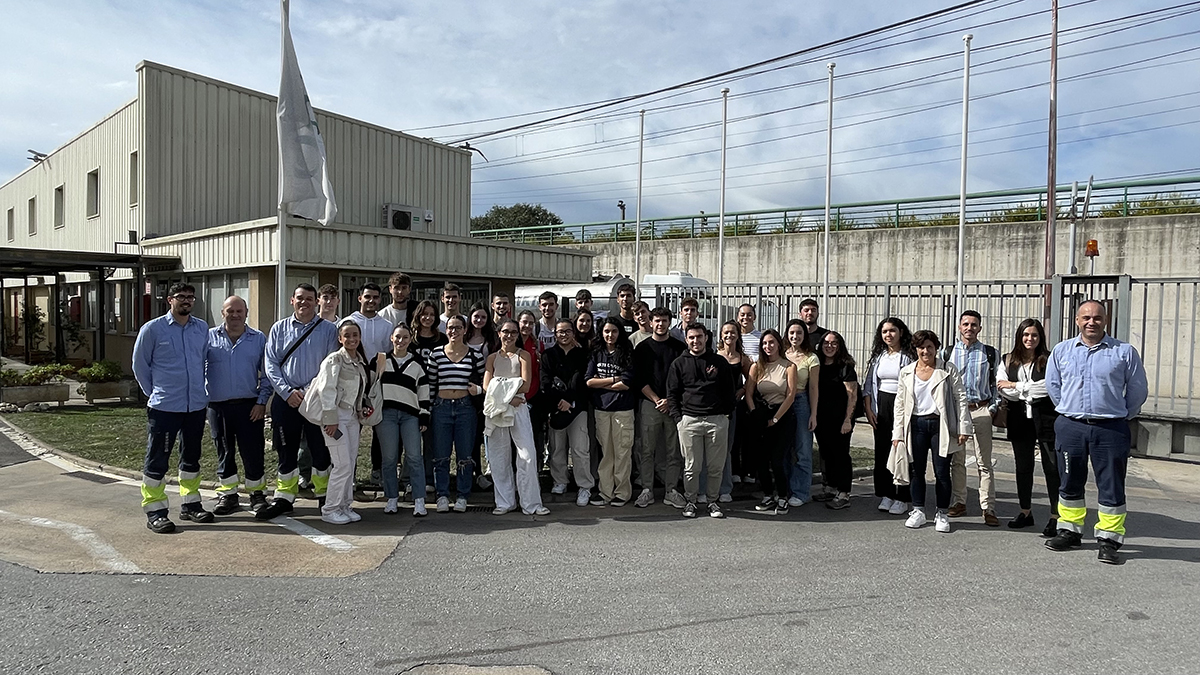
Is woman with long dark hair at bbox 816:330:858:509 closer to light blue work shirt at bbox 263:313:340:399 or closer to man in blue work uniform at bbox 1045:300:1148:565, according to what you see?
man in blue work uniform at bbox 1045:300:1148:565

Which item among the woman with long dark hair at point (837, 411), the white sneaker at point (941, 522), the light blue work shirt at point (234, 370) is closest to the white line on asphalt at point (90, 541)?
the light blue work shirt at point (234, 370)

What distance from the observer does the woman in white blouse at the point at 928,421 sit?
6.25m

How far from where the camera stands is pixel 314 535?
233 inches

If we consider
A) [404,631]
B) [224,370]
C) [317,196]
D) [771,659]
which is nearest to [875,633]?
[771,659]

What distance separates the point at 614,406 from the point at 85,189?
61.0 feet

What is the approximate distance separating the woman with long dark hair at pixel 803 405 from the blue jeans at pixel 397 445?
3.41 m

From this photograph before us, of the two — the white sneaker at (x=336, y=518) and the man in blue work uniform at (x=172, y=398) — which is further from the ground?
the man in blue work uniform at (x=172, y=398)

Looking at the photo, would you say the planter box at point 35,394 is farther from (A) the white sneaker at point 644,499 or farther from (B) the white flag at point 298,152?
(A) the white sneaker at point 644,499

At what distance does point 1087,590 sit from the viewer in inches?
189

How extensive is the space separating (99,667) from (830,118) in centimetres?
1567

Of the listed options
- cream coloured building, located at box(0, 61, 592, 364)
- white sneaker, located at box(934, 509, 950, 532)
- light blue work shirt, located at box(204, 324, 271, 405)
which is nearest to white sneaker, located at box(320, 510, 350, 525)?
light blue work shirt, located at box(204, 324, 271, 405)

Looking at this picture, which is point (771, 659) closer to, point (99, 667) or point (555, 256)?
point (99, 667)

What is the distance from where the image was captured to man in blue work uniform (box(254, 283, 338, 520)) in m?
6.37

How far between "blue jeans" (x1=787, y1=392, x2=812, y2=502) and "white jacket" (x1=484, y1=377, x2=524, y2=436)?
2.61m
